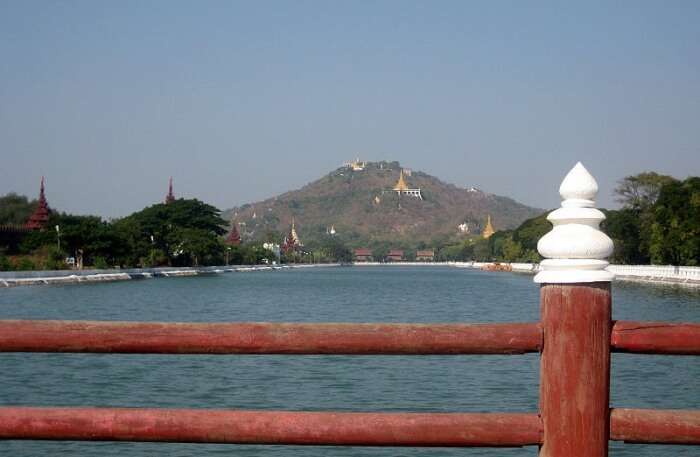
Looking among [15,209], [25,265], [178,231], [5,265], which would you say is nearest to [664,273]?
[25,265]

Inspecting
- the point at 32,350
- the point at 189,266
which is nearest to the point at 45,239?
the point at 189,266

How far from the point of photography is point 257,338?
3.76 meters

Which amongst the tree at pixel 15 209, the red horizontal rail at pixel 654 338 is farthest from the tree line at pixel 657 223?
the tree at pixel 15 209

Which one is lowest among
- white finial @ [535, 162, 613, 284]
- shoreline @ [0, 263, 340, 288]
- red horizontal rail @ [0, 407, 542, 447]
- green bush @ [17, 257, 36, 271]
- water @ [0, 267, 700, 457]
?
water @ [0, 267, 700, 457]

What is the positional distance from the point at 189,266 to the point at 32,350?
424 ft

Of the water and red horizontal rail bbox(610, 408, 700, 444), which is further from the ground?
red horizontal rail bbox(610, 408, 700, 444)

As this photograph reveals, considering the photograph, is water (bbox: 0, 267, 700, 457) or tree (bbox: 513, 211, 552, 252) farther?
tree (bbox: 513, 211, 552, 252)

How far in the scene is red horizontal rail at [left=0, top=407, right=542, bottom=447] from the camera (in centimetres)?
362

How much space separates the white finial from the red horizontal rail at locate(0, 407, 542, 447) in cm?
60

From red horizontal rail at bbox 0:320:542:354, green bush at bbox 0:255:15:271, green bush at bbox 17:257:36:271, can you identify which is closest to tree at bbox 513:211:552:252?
green bush at bbox 17:257:36:271

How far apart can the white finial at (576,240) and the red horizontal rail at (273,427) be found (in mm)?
600

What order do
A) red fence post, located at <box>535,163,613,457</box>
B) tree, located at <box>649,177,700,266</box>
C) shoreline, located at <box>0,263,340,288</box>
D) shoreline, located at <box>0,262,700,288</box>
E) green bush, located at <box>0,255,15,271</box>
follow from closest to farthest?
red fence post, located at <box>535,163,613,457</box>, shoreline, located at <box>0,263,340,288</box>, shoreline, located at <box>0,262,700,288</box>, tree, located at <box>649,177,700,266</box>, green bush, located at <box>0,255,15,271</box>

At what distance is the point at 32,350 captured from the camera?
3822 mm

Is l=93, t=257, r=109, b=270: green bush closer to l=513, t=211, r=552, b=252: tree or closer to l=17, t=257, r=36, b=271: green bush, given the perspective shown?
l=17, t=257, r=36, b=271: green bush
